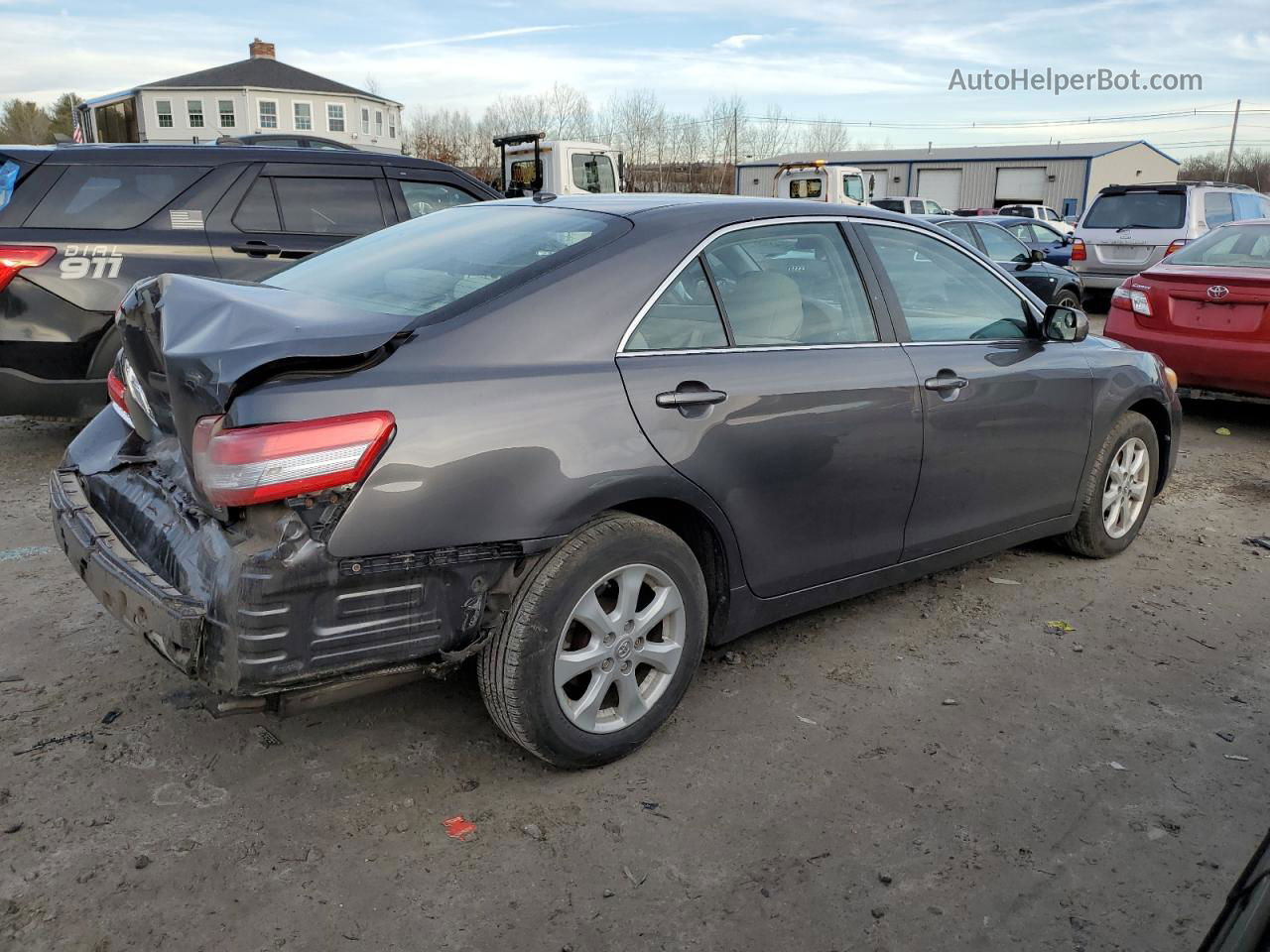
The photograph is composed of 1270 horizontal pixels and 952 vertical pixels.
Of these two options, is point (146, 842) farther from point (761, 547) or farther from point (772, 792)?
point (761, 547)

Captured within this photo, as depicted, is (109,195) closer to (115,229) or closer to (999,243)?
(115,229)

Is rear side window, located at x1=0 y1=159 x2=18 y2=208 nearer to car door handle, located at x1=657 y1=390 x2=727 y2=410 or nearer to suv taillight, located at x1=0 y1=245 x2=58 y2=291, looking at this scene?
suv taillight, located at x1=0 y1=245 x2=58 y2=291

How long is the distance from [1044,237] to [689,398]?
61.9ft

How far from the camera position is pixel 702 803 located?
117 inches

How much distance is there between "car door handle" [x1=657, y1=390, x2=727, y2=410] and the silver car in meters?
12.0

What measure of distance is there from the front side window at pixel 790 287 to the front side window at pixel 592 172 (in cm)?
1740

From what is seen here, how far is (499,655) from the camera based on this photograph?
2.82 meters

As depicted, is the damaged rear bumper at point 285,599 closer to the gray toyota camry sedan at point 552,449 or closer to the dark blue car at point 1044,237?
the gray toyota camry sedan at point 552,449

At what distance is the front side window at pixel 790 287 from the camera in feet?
11.1

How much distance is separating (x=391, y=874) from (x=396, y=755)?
586mm

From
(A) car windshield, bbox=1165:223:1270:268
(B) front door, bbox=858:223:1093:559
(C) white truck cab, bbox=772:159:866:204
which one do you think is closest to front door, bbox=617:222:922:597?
(B) front door, bbox=858:223:1093:559

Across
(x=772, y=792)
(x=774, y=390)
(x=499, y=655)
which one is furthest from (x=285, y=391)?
(x=772, y=792)

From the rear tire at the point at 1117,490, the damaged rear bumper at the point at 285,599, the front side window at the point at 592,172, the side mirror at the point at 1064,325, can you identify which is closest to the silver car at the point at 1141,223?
the rear tire at the point at 1117,490

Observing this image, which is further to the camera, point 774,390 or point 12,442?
point 12,442
